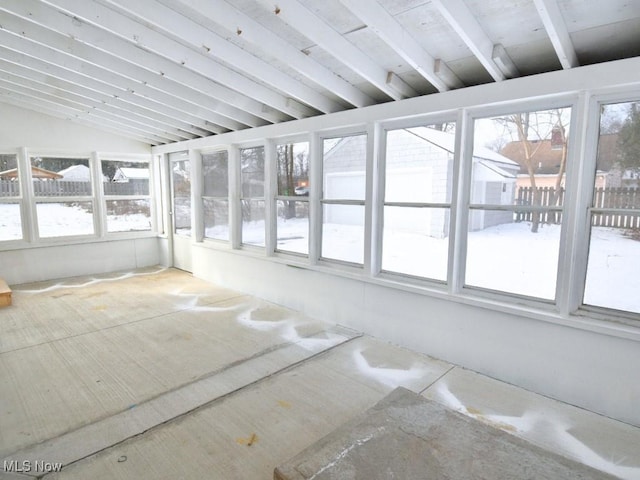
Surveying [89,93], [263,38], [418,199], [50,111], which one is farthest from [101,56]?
[418,199]

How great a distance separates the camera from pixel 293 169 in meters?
4.60

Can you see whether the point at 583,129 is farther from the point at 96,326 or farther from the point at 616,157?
the point at 96,326

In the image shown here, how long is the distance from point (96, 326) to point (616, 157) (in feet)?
16.0

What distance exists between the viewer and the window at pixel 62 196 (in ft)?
19.0

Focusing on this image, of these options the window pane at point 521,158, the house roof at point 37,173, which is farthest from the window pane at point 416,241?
the house roof at point 37,173

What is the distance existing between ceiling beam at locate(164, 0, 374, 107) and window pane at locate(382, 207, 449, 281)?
1.22m

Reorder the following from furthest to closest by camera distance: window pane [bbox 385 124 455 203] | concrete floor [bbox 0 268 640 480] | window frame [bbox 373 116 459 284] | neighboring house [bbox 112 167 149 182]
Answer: neighboring house [bbox 112 167 149 182] → window pane [bbox 385 124 455 203] → window frame [bbox 373 116 459 284] → concrete floor [bbox 0 268 640 480]

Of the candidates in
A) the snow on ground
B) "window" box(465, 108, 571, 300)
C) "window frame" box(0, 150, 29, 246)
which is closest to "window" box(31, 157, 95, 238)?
"window frame" box(0, 150, 29, 246)

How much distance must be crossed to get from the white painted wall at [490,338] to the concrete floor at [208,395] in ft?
0.36

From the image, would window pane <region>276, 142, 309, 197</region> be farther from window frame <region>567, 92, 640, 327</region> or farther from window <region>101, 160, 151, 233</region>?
window <region>101, 160, 151, 233</region>

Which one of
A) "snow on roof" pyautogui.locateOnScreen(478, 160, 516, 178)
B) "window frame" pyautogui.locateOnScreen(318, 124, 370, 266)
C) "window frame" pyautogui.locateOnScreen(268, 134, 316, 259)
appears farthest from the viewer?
"window frame" pyautogui.locateOnScreen(268, 134, 316, 259)

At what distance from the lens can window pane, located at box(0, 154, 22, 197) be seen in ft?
17.9

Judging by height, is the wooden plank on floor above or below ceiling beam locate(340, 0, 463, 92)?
below

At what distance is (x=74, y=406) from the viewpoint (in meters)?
2.55
